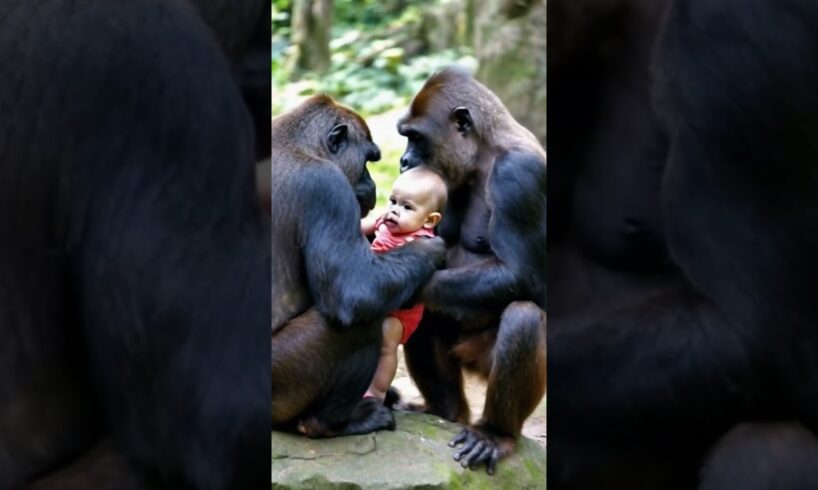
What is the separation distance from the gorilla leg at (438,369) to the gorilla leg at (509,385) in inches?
6.4

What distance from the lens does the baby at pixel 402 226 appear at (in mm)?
2760

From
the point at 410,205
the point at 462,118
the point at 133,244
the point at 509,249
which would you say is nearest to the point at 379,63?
the point at 462,118

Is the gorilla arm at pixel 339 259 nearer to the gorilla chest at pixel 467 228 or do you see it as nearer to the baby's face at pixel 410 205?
the baby's face at pixel 410 205

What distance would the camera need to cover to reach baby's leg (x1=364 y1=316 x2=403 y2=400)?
2.82 metres

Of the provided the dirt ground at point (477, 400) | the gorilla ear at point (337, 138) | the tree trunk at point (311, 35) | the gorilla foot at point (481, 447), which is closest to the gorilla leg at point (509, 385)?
the gorilla foot at point (481, 447)

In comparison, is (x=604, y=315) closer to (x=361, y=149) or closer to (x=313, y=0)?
(x=361, y=149)

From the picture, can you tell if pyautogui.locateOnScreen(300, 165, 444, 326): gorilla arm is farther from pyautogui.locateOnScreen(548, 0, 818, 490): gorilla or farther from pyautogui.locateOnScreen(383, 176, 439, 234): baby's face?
pyautogui.locateOnScreen(548, 0, 818, 490): gorilla

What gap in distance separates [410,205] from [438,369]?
18.2 inches

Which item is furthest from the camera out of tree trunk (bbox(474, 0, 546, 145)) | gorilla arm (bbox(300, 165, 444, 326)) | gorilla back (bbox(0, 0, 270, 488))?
tree trunk (bbox(474, 0, 546, 145))

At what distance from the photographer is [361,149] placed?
110 inches

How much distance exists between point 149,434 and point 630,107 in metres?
1.22

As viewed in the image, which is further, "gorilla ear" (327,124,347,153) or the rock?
"gorilla ear" (327,124,347,153)

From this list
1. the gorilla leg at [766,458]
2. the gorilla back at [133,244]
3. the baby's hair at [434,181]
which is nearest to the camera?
the gorilla back at [133,244]

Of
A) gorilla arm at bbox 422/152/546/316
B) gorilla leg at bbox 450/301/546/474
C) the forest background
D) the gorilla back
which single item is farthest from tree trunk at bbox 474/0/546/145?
the gorilla back
